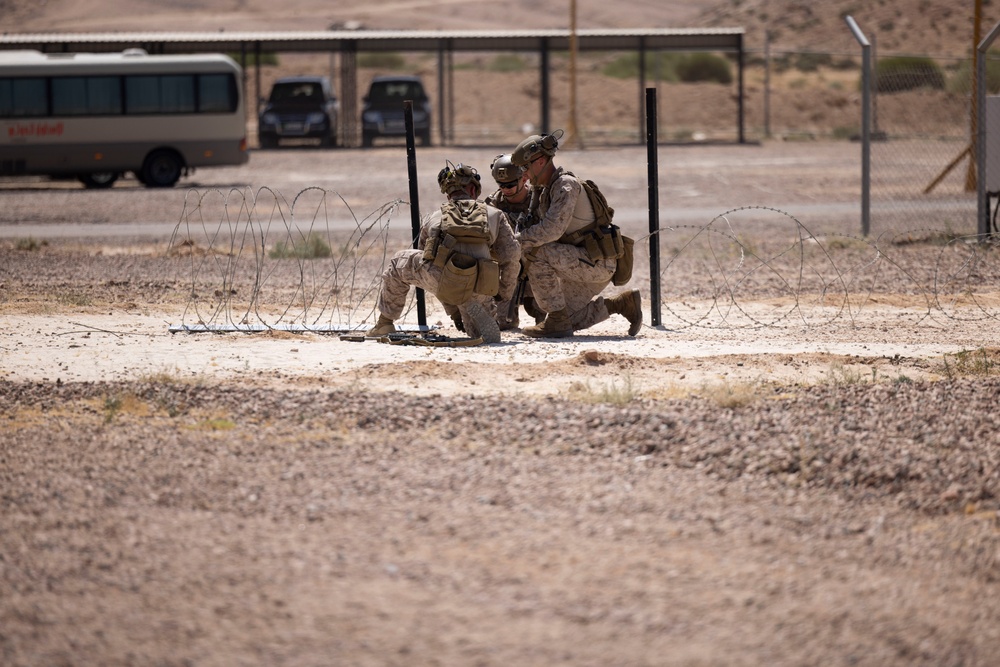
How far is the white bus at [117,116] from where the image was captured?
23859 millimetres

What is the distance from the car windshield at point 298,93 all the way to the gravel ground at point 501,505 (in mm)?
25594

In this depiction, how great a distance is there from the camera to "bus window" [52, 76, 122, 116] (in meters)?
24.1

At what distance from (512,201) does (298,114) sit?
25.1 m

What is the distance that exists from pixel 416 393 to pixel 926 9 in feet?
196

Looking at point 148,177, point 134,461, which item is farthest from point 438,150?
point 134,461

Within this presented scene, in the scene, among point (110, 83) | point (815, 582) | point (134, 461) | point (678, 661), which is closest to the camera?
point (678, 661)

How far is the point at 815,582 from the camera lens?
427 centimetres

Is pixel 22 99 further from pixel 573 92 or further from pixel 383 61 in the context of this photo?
pixel 383 61

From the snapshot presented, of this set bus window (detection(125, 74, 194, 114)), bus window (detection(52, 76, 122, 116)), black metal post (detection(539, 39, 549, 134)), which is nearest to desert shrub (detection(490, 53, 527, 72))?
black metal post (detection(539, 39, 549, 134))

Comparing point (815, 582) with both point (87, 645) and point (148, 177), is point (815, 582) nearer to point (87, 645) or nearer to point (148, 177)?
point (87, 645)

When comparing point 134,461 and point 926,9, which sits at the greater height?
point 926,9

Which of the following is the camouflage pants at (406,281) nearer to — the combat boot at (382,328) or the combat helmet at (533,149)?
the combat boot at (382,328)

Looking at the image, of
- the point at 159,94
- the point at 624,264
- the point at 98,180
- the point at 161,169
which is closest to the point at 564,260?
the point at 624,264

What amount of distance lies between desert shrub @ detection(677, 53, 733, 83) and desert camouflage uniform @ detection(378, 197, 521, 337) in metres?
47.9
